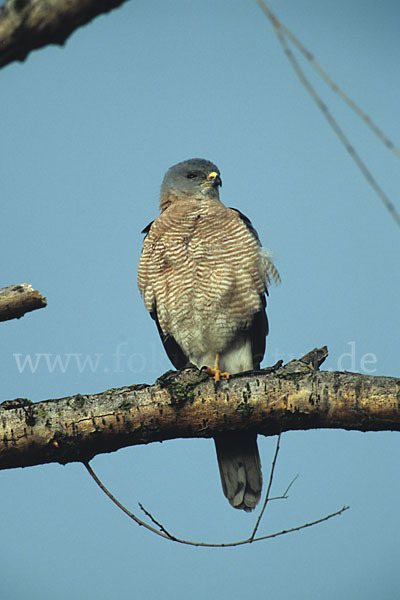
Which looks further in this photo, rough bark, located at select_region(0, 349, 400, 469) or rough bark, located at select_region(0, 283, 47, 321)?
rough bark, located at select_region(0, 349, 400, 469)

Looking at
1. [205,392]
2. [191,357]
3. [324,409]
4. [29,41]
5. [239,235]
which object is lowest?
[324,409]

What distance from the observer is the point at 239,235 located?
6055 millimetres

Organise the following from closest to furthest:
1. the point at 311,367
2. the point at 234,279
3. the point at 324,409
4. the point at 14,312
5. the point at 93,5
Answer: the point at 93,5
the point at 14,312
the point at 324,409
the point at 311,367
the point at 234,279

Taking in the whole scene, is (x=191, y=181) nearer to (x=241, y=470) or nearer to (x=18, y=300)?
(x=241, y=470)

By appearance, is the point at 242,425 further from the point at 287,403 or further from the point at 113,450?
the point at 113,450

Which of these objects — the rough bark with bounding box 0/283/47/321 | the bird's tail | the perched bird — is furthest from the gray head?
the rough bark with bounding box 0/283/47/321

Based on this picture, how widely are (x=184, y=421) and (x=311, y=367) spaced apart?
0.94 m

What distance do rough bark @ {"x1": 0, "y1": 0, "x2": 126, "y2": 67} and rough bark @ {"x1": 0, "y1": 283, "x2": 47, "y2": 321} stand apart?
1969 mm

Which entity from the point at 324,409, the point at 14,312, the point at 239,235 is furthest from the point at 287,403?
the point at 239,235

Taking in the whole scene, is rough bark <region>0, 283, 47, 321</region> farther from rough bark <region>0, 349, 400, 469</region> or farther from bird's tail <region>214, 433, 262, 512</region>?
bird's tail <region>214, 433, 262, 512</region>

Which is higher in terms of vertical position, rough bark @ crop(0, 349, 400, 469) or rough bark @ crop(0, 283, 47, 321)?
rough bark @ crop(0, 283, 47, 321)

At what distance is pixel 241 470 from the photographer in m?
5.25

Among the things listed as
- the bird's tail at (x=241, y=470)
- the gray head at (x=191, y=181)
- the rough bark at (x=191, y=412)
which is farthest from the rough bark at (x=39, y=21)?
the gray head at (x=191, y=181)

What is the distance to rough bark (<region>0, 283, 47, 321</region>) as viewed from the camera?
3.43 m
